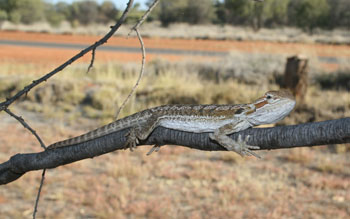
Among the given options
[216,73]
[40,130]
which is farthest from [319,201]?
[216,73]

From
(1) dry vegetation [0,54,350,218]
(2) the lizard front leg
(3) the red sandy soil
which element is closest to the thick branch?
(2) the lizard front leg

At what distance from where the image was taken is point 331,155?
9.62 m

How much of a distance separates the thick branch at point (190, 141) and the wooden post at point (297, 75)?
1044 cm

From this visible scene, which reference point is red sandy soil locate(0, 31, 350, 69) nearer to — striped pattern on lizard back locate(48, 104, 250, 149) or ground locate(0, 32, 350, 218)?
ground locate(0, 32, 350, 218)

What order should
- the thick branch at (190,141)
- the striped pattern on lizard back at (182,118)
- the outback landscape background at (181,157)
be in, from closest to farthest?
the thick branch at (190,141)
the striped pattern on lizard back at (182,118)
the outback landscape background at (181,157)

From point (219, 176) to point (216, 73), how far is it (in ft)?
32.1

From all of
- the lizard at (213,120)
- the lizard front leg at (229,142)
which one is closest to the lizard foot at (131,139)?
the lizard at (213,120)

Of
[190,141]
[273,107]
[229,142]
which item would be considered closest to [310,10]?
[273,107]

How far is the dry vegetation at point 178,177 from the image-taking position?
22.4 ft

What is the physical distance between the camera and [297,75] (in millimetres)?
12258

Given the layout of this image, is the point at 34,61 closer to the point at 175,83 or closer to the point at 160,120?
the point at 175,83

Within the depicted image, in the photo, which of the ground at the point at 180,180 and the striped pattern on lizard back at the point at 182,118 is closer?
the striped pattern on lizard back at the point at 182,118

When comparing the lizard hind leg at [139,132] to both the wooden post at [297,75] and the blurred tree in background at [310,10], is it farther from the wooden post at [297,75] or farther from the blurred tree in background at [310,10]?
the blurred tree in background at [310,10]

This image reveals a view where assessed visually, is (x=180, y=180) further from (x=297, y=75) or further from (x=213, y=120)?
(x=297, y=75)
